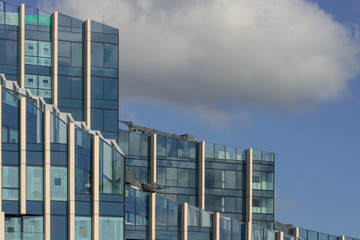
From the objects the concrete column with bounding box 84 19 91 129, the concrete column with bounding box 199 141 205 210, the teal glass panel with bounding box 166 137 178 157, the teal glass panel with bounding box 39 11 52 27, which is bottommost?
the concrete column with bounding box 199 141 205 210

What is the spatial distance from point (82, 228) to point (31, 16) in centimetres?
2734

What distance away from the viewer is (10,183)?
65000mm

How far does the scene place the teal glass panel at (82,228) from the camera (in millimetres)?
67606

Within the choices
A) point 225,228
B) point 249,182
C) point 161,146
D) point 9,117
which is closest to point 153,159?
point 161,146

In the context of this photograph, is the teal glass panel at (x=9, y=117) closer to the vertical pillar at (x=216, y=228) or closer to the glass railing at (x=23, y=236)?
the glass railing at (x=23, y=236)

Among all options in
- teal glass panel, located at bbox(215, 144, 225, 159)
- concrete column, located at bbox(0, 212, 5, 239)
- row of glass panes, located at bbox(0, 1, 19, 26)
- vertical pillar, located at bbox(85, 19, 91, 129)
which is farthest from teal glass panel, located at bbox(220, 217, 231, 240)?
row of glass panes, located at bbox(0, 1, 19, 26)

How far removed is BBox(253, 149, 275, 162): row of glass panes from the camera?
334 feet

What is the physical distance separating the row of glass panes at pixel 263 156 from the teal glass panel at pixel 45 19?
1100 inches

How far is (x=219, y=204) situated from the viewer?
99.6m

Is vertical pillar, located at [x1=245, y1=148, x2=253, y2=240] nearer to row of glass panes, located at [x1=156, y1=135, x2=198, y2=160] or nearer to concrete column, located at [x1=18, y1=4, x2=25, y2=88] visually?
row of glass panes, located at [x1=156, y1=135, x2=198, y2=160]

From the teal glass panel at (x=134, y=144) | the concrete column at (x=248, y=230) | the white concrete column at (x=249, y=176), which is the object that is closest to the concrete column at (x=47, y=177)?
the concrete column at (x=248, y=230)

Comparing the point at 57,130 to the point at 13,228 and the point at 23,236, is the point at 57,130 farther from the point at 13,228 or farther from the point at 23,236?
the point at 23,236

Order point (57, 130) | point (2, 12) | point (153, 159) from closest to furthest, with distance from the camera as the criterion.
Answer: point (57, 130) < point (2, 12) < point (153, 159)

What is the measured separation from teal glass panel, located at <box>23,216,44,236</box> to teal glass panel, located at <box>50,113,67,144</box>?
576cm
